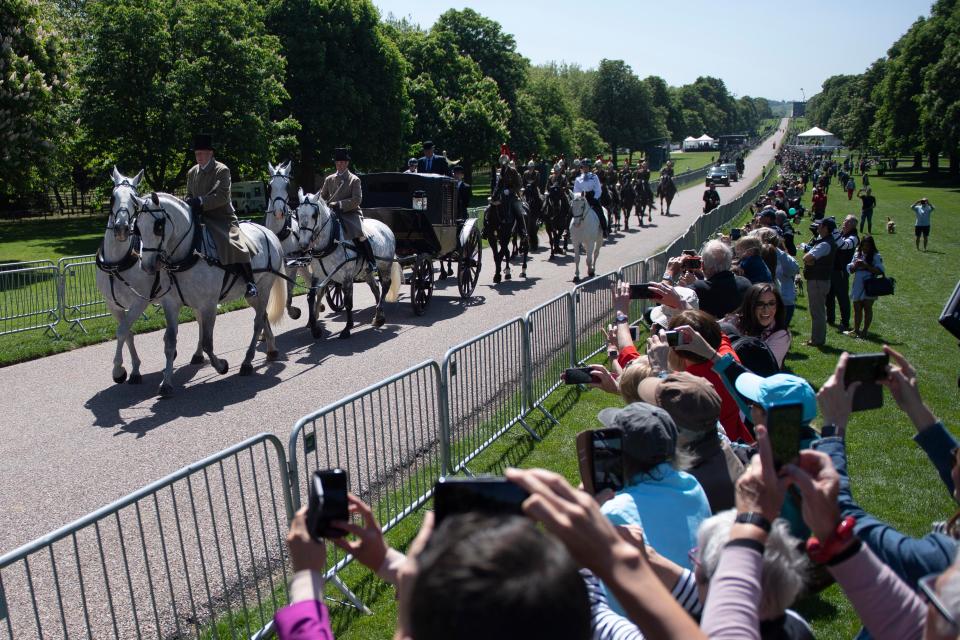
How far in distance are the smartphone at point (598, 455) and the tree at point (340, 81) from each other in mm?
37430

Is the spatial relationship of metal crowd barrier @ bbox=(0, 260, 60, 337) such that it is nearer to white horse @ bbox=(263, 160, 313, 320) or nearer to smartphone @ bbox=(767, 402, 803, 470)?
white horse @ bbox=(263, 160, 313, 320)

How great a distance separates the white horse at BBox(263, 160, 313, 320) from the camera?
12289 mm

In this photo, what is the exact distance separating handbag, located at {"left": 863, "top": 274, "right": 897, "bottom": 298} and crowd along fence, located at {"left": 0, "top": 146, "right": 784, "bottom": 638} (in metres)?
4.95

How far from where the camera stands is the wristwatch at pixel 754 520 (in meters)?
2.24

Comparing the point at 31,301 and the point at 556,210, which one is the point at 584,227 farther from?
the point at 31,301

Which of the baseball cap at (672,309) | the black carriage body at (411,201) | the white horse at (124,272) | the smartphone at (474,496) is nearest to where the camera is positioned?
the smartphone at (474,496)

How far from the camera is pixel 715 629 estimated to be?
6.77ft

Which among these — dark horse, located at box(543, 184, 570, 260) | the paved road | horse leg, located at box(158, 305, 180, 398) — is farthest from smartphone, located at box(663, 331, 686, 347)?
dark horse, located at box(543, 184, 570, 260)

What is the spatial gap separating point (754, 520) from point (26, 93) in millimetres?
26493

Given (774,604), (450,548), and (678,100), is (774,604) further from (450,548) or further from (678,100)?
(678,100)

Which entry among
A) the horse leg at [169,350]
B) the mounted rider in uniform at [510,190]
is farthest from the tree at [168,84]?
the horse leg at [169,350]

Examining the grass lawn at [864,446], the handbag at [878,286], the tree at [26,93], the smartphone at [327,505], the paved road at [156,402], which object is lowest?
the grass lawn at [864,446]

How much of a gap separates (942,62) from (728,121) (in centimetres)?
14171

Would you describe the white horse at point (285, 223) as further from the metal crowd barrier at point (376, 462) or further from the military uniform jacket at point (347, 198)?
the metal crowd barrier at point (376, 462)
